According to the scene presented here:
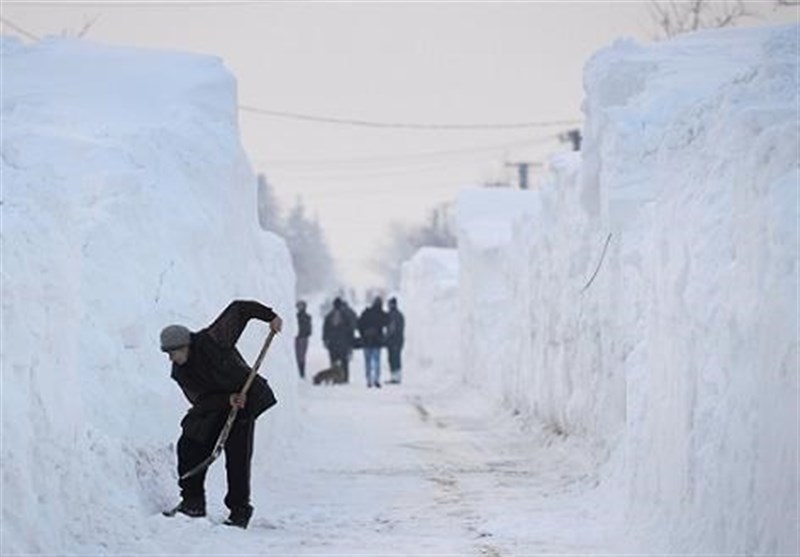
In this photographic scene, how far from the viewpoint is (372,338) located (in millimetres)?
33625

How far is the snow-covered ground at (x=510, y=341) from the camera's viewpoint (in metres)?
9.29

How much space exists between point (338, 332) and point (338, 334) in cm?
4

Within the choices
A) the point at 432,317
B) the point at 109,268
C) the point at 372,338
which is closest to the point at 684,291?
the point at 109,268

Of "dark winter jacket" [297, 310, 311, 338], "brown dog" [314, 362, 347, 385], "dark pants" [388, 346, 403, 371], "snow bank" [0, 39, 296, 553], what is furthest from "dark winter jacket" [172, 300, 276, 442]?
"dark pants" [388, 346, 403, 371]

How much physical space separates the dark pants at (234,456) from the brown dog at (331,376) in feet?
72.5

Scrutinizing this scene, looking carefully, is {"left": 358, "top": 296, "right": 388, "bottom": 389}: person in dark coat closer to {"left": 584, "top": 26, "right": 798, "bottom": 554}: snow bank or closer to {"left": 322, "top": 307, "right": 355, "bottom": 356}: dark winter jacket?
{"left": 322, "top": 307, "right": 355, "bottom": 356}: dark winter jacket

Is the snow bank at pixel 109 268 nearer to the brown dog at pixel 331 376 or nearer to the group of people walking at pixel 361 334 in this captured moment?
the group of people walking at pixel 361 334

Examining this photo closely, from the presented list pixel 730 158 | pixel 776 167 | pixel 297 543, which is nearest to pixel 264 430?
pixel 297 543

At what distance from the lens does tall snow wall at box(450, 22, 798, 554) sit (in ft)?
28.9

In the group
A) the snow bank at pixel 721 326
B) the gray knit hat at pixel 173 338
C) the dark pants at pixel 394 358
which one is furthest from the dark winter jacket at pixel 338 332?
the gray knit hat at pixel 173 338

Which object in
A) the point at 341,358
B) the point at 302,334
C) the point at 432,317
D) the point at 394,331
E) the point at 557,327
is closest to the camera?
the point at 557,327

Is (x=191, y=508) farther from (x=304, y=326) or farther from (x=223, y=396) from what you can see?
(x=304, y=326)

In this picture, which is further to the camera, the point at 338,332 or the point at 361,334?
the point at 338,332

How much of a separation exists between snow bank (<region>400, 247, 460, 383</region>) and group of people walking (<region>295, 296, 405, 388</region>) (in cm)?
337
